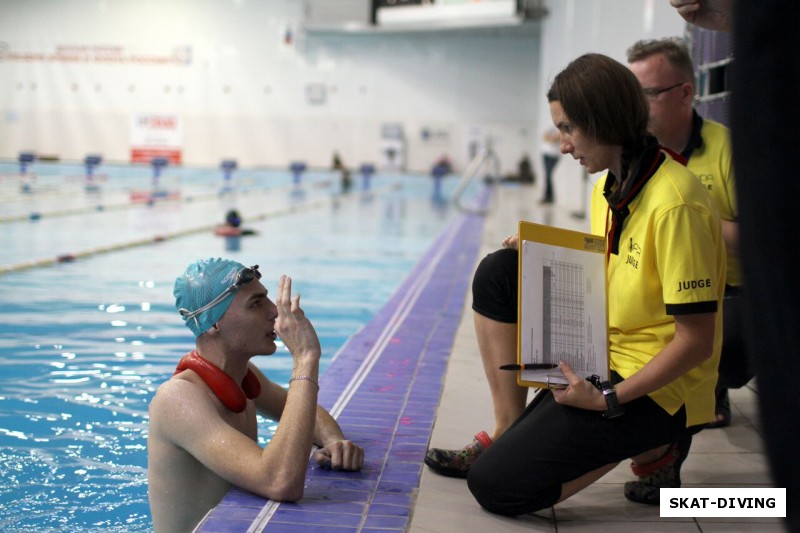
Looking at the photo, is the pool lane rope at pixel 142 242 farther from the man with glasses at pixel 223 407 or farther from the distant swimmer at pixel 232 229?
the man with glasses at pixel 223 407

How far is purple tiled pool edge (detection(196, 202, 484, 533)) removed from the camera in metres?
2.31

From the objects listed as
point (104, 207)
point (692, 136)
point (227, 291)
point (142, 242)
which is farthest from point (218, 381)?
point (104, 207)

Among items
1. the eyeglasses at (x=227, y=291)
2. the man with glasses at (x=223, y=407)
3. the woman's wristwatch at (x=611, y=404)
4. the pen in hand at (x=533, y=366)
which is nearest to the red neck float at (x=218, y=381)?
the man with glasses at (x=223, y=407)

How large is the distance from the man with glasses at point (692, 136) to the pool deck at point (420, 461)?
34cm

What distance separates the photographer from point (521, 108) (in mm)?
26297

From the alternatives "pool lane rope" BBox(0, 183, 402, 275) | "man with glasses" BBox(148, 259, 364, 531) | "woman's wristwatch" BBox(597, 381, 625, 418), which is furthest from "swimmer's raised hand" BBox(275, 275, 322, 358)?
"pool lane rope" BBox(0, 183, 402, 275)

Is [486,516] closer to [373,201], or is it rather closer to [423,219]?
[423,219]

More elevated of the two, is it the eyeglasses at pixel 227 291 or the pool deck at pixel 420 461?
the eyeglasses at pixel 227 291

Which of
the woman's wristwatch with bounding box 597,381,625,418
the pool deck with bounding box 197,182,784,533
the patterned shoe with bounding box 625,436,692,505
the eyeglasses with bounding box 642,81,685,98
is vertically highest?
the eyeglasses with bounding box 642,81,685,98

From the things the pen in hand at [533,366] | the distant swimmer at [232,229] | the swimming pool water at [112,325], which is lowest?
the swimming pool water at [112,325]

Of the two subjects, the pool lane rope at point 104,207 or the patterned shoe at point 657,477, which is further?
the pool lane rope at point 104,207

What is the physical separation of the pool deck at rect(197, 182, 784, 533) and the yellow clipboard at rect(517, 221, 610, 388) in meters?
0.44

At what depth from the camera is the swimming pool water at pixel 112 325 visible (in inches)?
126

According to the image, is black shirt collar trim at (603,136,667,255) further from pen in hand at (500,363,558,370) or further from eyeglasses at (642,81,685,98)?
eyeglasses at (642,81,685,98)
